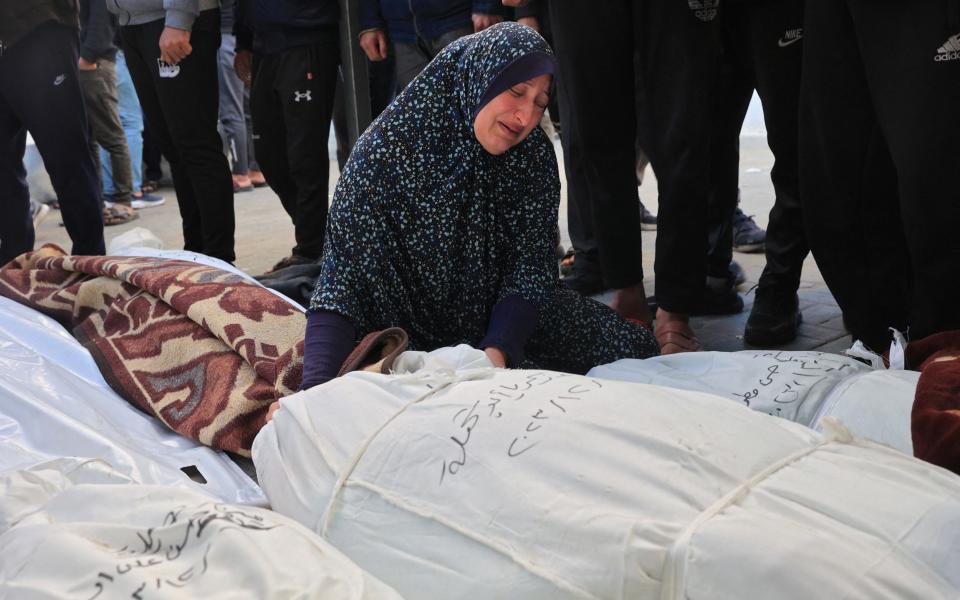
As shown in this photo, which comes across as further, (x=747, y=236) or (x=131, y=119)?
(x=131, y=119)

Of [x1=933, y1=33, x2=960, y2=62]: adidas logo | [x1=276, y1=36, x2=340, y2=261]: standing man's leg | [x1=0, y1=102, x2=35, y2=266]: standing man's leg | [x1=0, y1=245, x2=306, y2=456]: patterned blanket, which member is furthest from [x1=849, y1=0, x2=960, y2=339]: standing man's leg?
[x1=0, y1=102, x2=35, y2=266]: standing man's leg

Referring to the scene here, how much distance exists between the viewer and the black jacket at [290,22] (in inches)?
114

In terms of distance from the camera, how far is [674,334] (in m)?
2.12

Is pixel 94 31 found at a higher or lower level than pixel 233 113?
higher

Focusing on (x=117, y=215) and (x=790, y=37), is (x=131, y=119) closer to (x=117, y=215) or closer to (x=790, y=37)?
(x=117, y=215)

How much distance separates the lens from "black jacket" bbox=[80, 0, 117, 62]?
425cm

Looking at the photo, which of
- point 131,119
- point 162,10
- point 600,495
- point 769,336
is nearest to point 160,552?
point 600,495

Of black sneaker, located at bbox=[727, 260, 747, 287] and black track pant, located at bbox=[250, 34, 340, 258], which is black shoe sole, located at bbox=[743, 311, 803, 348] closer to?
black sneaker, located at bbox=[727, 260, 747, 287]

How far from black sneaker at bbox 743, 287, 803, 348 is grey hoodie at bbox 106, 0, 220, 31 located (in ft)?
6.06

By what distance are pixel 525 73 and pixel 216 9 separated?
1753 mm

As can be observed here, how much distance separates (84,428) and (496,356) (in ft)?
2.28

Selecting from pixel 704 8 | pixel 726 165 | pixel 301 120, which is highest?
pixel 704 8

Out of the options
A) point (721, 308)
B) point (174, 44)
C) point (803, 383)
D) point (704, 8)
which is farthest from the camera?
point (174, 44)

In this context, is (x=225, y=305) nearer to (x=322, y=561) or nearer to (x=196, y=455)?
(x=196, y=455)
